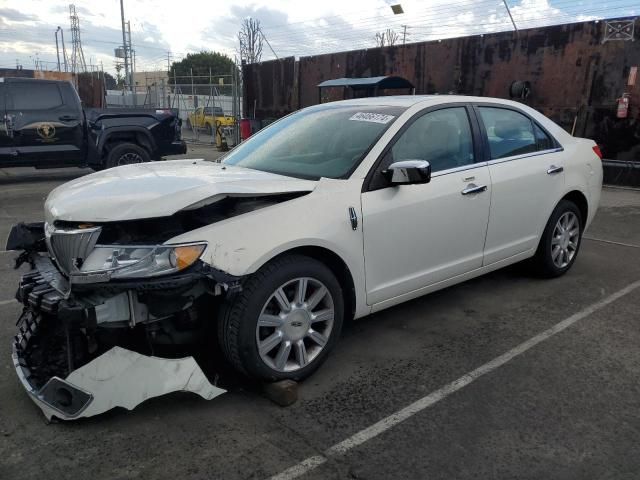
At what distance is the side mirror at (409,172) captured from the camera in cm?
326

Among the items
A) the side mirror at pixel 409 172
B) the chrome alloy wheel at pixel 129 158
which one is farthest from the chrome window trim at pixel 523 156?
the chrome alloy wheel at pixel 129 158

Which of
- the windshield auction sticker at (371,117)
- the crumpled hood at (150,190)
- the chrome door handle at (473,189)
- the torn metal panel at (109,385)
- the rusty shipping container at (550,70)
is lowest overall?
the torn metal panel at (109,385)

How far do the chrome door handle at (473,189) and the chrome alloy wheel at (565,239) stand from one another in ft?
3.92

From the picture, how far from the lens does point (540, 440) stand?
2.69 m

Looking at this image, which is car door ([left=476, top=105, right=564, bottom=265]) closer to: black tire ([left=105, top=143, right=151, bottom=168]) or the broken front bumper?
the broken front bumper

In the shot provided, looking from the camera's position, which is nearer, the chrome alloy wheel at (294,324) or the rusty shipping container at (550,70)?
the chrome alloy wheel at (294,324)

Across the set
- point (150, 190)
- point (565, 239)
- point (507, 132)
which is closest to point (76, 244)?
point (150, 190)

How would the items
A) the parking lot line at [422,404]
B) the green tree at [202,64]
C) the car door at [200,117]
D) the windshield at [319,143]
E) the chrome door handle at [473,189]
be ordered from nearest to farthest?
the parking lot line at [422,404] → the windshield at [319,143] → the chrome door handle at [473,189] → the car door at [200,117] → the green tree at [202,64]

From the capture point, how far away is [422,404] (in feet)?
9.87

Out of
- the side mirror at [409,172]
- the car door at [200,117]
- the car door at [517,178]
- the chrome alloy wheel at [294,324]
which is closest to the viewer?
the chrome alloy wheel at [294,324]

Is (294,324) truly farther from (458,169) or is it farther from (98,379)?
(458,169)

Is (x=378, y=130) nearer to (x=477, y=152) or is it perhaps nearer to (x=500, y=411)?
(x=477, y=152)

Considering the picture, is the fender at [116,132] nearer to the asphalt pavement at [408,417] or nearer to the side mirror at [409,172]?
the asphalt pavement at [408,417]

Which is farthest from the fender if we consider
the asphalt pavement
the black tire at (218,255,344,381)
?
the black tire at (218,255,344,381)
